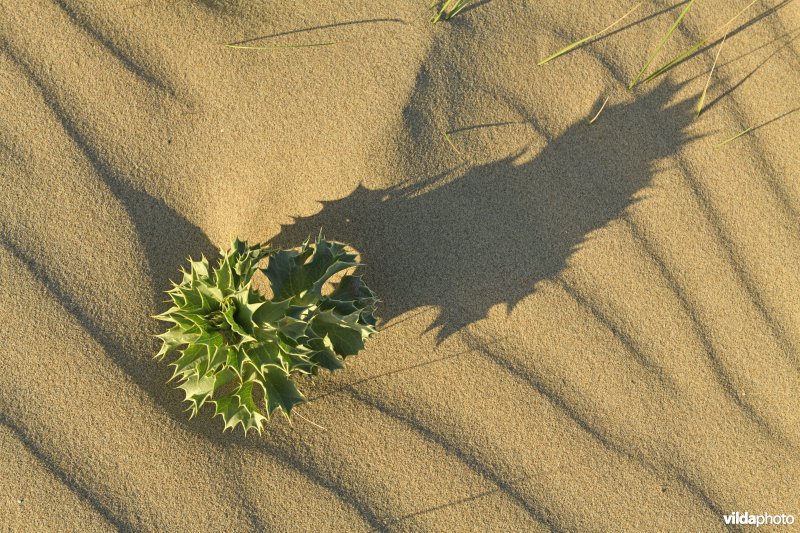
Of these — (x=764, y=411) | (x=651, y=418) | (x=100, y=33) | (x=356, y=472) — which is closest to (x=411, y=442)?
(x=356, y=472)

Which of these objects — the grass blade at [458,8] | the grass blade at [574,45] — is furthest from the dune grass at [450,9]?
the grass blade at [574,45]

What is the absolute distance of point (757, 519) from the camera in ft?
7.19

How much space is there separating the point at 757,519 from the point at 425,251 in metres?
1.54

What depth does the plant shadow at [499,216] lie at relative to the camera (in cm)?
207

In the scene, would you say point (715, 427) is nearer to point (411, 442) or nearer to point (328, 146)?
point (411, 442)

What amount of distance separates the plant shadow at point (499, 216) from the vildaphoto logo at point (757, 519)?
43.3 inches

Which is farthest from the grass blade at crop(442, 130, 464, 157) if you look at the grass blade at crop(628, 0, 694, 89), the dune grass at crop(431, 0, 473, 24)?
the grass blade at crop(628, 0, 694, 89)

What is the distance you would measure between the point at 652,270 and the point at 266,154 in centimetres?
141

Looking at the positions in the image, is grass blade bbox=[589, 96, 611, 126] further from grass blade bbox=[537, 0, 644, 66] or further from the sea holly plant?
the sea holly plant

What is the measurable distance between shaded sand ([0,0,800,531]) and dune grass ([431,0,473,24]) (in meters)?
0.05

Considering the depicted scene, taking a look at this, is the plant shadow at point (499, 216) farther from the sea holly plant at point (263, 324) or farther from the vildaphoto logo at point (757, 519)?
the vildaphoto logo at point (757, 519)

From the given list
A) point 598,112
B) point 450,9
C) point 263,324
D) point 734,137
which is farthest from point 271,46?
point 734,137

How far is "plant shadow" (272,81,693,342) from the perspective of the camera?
6.81 feet

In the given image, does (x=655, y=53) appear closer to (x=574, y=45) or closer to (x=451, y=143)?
(x=574, y=45)
